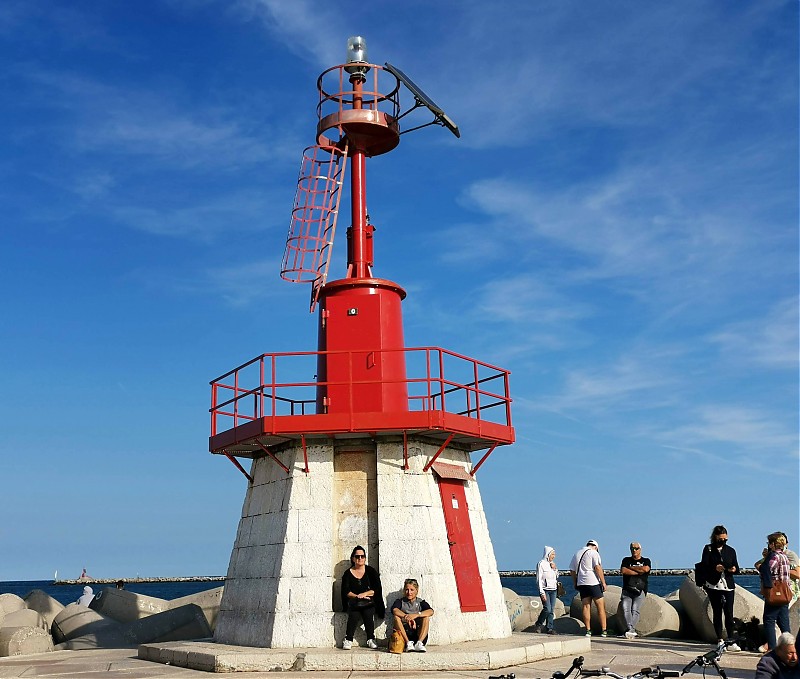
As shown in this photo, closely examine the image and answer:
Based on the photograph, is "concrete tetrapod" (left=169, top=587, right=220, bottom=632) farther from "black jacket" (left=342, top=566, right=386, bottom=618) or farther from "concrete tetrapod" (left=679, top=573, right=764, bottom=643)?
"concrete tetrapod" (left=679, top=573, right=764, bottom=643)

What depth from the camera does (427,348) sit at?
13.9 m

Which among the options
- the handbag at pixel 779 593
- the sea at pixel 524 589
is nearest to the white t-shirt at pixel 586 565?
the handbag at pixel 779 593

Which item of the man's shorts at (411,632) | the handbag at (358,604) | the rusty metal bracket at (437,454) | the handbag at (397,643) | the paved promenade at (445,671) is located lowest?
the paved promenade at (445,671)

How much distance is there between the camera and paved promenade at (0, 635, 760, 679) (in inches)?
466

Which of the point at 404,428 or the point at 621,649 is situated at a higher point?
the point at 404,428

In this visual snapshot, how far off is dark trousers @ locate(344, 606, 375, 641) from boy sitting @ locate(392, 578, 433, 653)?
0.42 metres

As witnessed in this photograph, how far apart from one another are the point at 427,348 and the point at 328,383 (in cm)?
160

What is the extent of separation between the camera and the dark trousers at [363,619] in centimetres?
1316

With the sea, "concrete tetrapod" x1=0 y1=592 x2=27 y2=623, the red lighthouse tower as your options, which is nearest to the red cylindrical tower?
the red lighthouse tower

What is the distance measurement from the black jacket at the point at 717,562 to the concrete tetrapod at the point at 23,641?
1214 cm

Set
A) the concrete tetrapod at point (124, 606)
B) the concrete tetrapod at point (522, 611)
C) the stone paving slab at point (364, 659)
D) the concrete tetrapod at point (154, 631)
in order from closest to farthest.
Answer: the stone paving slab at point (364, 659) → the concrete tetrapod at point (154, 631) → the concrete tetrapod at point (522, 611) → the concrete tetrapod at point (124, 606)

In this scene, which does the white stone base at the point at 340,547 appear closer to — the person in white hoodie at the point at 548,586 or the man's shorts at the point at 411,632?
the man's shorts at the point at 411,632

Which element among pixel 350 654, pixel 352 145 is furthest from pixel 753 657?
pixel 352 145

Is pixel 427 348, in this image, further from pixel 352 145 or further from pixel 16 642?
pixel 16 642
